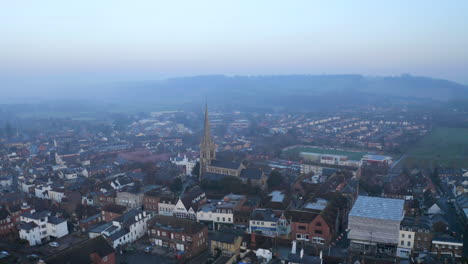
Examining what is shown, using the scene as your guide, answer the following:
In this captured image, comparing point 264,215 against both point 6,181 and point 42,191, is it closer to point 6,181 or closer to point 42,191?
point 42,191

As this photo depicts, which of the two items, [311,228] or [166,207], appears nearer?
[311,228]

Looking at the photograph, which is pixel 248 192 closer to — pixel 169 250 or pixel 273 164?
pixel 169 250

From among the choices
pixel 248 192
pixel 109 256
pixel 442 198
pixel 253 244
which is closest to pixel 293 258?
pixel 253 244

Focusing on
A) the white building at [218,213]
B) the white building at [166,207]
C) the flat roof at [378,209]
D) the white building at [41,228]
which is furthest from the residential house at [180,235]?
the flat roof at [378,209]

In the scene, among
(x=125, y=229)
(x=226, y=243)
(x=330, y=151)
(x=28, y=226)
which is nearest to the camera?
(x=226, y=243)

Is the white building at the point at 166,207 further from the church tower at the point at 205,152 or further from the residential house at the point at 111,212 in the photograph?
the church tower at the point at 205,152

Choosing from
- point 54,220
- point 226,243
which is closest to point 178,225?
point 226,243
